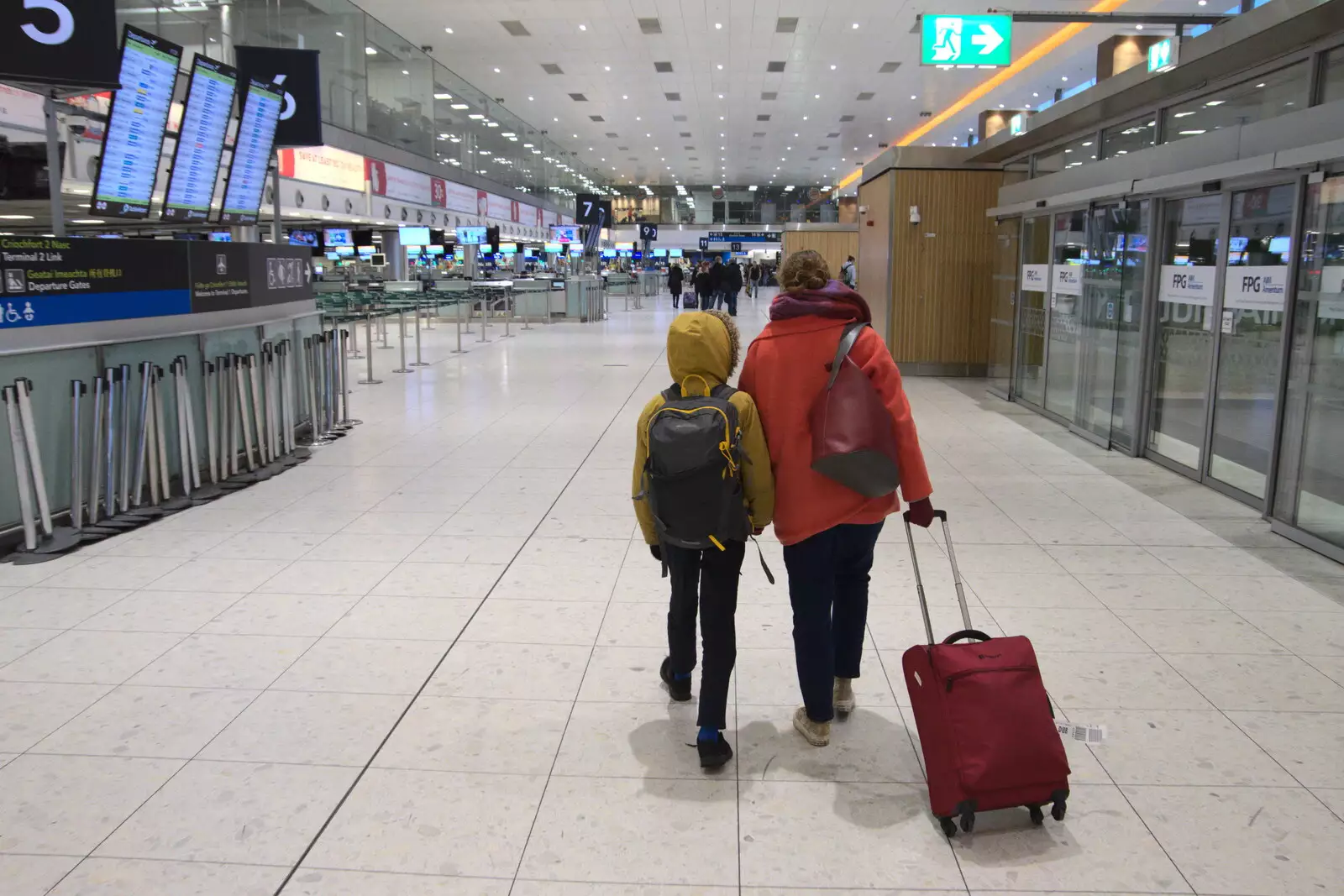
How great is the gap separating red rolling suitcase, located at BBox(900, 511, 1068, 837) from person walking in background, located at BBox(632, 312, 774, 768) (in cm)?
63

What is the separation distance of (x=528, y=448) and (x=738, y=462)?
532 cm

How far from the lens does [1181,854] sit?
2.47 meters

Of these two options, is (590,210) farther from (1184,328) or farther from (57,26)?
(57,26)

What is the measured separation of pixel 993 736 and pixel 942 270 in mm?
10924

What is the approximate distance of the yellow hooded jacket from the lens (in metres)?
2.75

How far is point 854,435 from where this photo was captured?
107 inches

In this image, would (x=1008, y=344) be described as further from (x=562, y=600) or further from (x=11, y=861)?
(x=11, y=861)

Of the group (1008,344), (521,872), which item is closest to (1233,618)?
(521,872)

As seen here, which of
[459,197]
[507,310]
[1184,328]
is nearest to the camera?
[1184,328]

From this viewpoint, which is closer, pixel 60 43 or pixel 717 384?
pixel 717 384

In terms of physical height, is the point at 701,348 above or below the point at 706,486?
above

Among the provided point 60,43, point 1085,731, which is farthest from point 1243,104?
point 60,43

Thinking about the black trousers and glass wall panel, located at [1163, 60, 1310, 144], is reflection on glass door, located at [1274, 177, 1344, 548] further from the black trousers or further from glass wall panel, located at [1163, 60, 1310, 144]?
the black trousers

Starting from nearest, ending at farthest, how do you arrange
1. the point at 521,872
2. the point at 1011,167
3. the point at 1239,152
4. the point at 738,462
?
the point at 521,872, the point at 738,462, the point at 1239,152, the point at 1011,167
